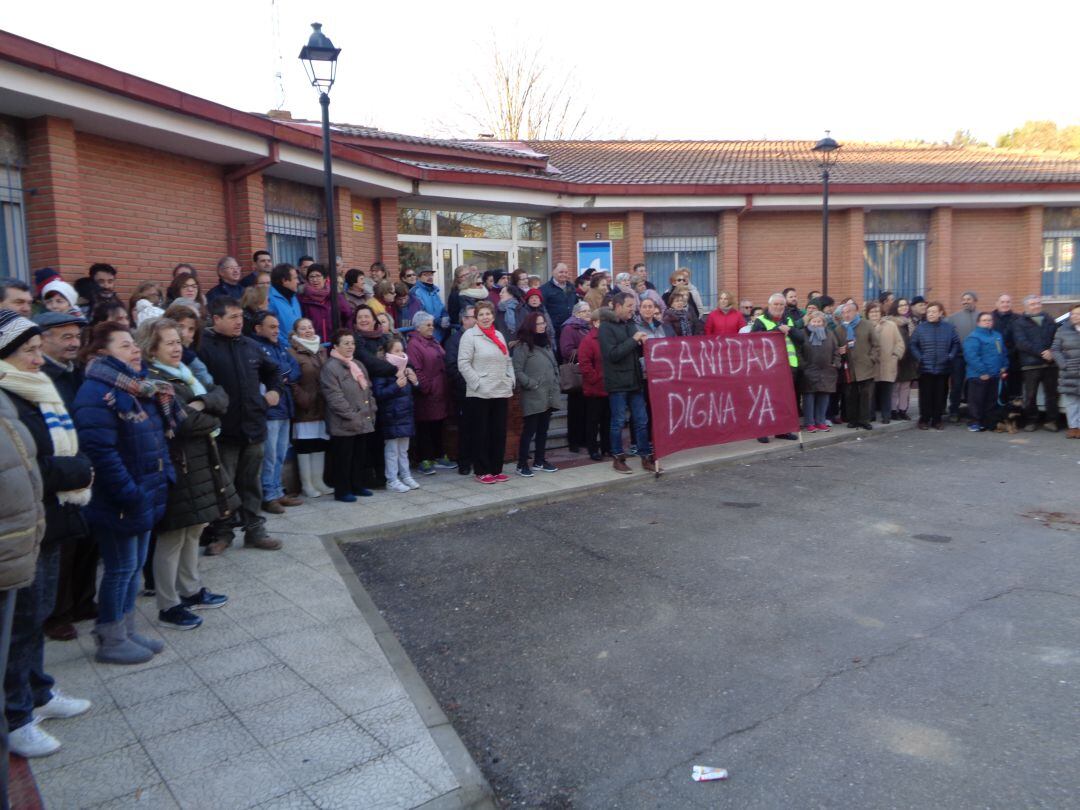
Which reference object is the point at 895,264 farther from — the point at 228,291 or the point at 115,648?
the point at 115,648

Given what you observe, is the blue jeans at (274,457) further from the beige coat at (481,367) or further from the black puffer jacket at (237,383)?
the beige coat at (481,367)

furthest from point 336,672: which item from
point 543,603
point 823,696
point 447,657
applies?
point 823,696

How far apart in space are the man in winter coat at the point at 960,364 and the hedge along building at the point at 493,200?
18.6 ft

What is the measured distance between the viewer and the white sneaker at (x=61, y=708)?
3666mm

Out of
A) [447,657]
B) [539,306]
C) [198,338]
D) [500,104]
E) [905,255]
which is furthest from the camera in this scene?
[500,104]

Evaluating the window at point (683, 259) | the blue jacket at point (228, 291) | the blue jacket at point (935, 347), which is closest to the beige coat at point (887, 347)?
the blue jacket at point (935, 347)

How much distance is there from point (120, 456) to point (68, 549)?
3.69ft

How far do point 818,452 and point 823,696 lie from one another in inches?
277

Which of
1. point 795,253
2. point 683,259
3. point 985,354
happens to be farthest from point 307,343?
point 795,253

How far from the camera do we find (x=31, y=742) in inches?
132

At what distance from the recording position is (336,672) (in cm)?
422

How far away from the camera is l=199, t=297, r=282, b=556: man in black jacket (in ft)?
19.8

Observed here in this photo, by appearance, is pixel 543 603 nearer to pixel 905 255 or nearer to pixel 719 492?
pixel 719 492

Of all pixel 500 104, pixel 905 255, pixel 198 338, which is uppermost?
pixel 500 104
